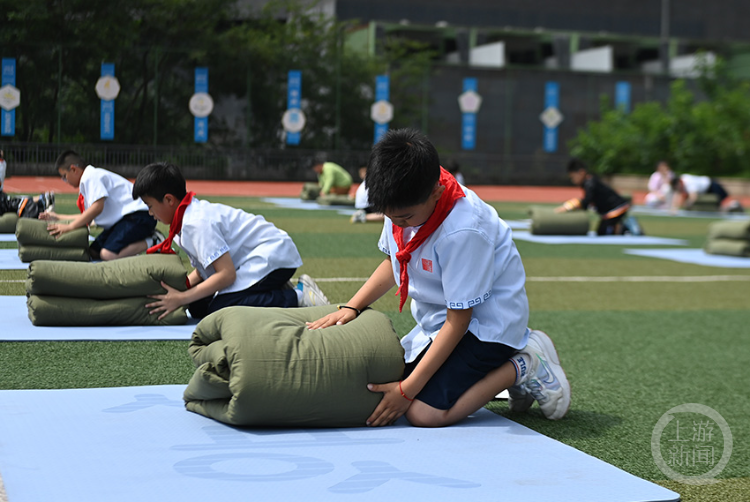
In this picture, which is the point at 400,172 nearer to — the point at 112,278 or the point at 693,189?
the point at 112,278

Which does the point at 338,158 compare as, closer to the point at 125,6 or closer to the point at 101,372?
the point at 125,6

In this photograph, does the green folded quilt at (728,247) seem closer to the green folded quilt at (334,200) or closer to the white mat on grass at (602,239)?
the white mat on grass at (602,239)

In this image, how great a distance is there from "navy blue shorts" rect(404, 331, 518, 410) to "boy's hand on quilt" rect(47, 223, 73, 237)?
14.2 ft

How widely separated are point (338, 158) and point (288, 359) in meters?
15.0


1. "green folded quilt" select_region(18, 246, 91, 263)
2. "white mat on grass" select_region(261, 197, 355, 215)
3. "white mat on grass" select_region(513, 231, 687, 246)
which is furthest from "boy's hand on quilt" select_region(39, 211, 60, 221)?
"white mat on grass" select_region(513, 231, 687, 246)

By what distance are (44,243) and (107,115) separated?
1.07m

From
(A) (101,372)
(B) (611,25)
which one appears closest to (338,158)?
(A) (101,372)

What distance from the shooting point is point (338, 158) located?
18.1 m

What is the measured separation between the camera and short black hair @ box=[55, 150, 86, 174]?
22.6 feet

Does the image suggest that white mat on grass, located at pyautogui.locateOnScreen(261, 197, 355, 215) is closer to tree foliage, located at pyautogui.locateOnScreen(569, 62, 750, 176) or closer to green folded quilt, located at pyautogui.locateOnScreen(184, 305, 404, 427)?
green folded quilt, located at pyautogui.locateOnScreen(184, 305, 404, 427)

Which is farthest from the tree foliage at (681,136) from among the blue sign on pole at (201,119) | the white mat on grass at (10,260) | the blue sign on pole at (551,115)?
the white mat on grass at (10,260)

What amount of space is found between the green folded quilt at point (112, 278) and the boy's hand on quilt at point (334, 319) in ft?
5.92

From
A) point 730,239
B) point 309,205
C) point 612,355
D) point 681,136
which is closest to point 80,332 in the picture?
point 612,355

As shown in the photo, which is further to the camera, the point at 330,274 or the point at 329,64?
the point at 329,64
